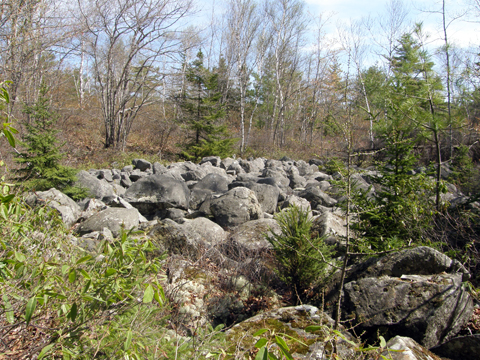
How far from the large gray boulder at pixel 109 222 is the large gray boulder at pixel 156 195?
174 cm

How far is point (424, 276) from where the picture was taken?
361 cm

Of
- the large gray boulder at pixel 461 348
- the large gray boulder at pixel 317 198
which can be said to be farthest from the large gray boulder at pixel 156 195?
the large gray boulder at pixel 461 348

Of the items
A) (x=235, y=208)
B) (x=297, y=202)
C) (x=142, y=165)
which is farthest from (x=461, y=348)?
(x=142, y=165)

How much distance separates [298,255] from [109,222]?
13.2 feet

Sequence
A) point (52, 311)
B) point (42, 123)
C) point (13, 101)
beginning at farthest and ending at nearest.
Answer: point (13, 101) < point (42, 123) < point (52, 311)

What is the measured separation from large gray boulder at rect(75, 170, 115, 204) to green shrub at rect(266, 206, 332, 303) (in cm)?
582

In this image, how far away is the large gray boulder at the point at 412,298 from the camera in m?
3.17

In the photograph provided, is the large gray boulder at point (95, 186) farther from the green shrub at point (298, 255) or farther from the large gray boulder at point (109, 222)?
the green shrub at point (298, 255)

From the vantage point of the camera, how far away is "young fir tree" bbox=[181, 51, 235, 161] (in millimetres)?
18500

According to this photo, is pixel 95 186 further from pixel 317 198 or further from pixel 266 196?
pixel 317 198

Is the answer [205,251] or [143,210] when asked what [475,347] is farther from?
[143,210]

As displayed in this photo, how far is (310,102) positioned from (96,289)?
32.1 meters

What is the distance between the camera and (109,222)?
6.42 m

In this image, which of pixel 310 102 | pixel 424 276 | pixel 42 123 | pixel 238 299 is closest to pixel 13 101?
pixel 42 123
